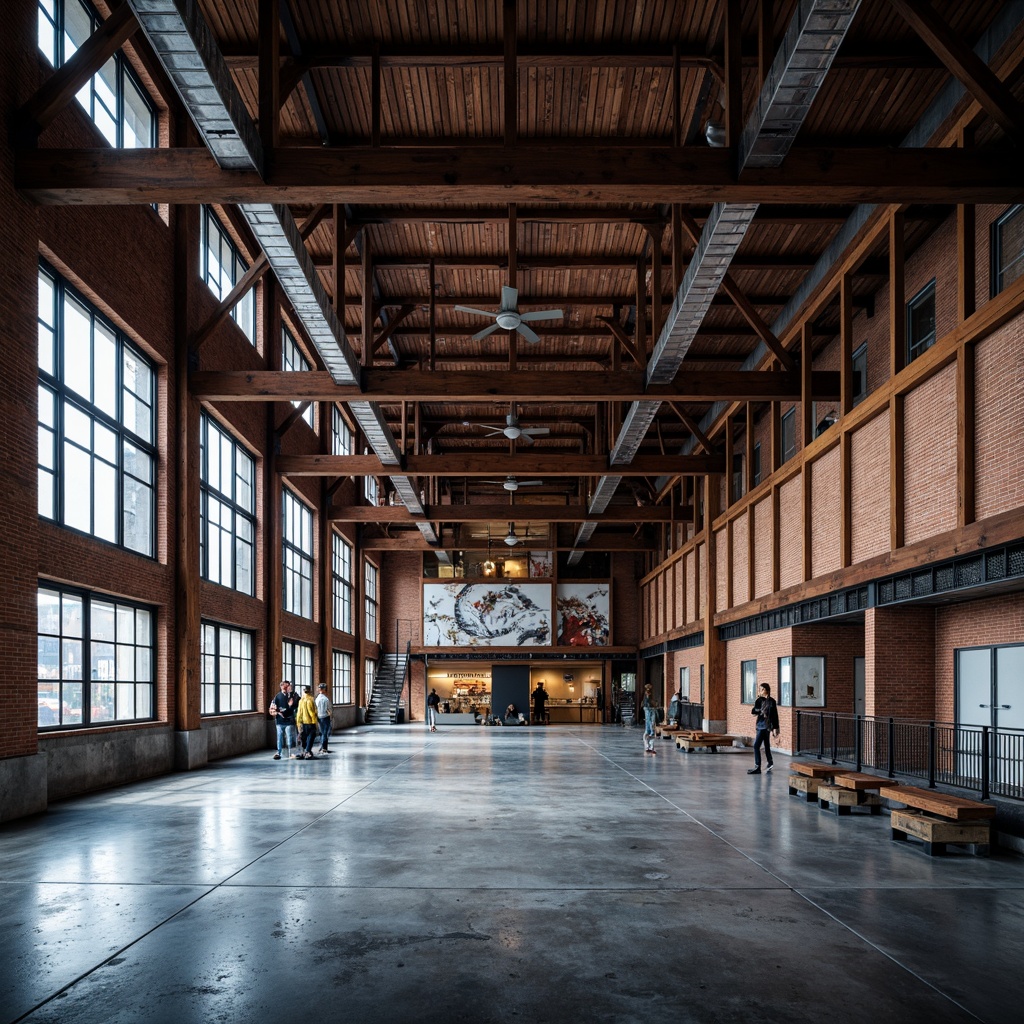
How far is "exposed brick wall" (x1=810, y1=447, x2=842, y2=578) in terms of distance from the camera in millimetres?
18766

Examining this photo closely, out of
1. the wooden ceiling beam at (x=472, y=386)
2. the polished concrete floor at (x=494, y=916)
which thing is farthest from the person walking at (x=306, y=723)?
the polished concrete floor at (x=494, y=916)

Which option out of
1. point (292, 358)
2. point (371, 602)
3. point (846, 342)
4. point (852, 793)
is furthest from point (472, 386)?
point (371, 602)

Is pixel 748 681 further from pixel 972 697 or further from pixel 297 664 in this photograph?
pixel 297 664

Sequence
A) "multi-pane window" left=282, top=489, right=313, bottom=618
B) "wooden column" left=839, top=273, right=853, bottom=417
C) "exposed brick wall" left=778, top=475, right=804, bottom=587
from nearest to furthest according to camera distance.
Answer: "wooden column" left=839, top=273, right=853, bottom=417 < "exposed brick wall" left=778, top=475, right=804, bottom=587 < "multi-pane window" left=282, top=489, right=313, bottom=618

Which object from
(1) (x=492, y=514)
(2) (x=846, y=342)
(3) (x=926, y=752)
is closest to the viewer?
(3) (x=926, y=752)

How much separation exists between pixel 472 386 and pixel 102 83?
8.13 metres

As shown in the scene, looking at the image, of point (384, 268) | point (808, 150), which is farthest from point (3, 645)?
point (384, 268)

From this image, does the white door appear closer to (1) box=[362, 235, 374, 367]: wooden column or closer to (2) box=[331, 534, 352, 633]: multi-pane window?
(1) box=[362, 235, 374, 367]: wooden column

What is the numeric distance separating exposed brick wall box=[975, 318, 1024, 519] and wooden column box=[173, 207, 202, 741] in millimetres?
13662

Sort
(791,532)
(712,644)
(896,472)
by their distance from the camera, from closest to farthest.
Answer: (896,472), (791,532), (712,644)

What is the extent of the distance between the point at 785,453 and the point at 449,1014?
20.5 metres

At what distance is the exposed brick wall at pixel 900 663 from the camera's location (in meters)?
16.2

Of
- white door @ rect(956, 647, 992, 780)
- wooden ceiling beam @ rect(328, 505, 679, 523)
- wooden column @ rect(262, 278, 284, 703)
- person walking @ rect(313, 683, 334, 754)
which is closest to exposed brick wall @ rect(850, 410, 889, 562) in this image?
white door @ rect(956, 647, 992, 780)

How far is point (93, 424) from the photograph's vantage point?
1487 cm
